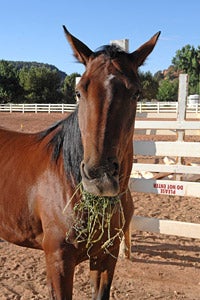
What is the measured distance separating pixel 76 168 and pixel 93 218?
14.3 inches

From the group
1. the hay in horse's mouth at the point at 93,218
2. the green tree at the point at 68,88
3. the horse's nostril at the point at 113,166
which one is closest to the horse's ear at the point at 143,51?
the horse's nostril at the point at 113,166

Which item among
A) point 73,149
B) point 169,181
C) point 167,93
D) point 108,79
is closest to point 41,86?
point 167,93

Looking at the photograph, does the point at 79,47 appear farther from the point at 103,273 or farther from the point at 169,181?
the point at 169,181

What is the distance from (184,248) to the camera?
4848 millimetres

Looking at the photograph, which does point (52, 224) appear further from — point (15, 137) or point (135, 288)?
point (135, 288)

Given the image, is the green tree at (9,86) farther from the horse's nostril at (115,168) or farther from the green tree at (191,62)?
the horse's nostril at (115,168)

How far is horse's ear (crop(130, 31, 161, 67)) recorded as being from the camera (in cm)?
251

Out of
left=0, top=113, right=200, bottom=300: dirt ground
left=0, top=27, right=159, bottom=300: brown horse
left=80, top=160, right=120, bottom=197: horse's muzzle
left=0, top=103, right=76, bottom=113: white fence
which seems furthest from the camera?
left=0, top=103, right=76, bottom=113: white fence

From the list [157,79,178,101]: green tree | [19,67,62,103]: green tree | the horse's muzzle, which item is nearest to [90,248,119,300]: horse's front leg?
the horse's muzzle

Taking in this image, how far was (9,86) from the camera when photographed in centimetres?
4994

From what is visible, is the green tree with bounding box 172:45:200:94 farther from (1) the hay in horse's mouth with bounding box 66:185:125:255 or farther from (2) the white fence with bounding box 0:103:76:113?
(1) the hay in horse's mouth with bounding box 66:185:125:255

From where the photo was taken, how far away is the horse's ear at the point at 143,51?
2.51m

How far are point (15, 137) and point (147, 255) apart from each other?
2.33 metres

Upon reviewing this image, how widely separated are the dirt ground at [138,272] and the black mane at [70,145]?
162 centimetres
